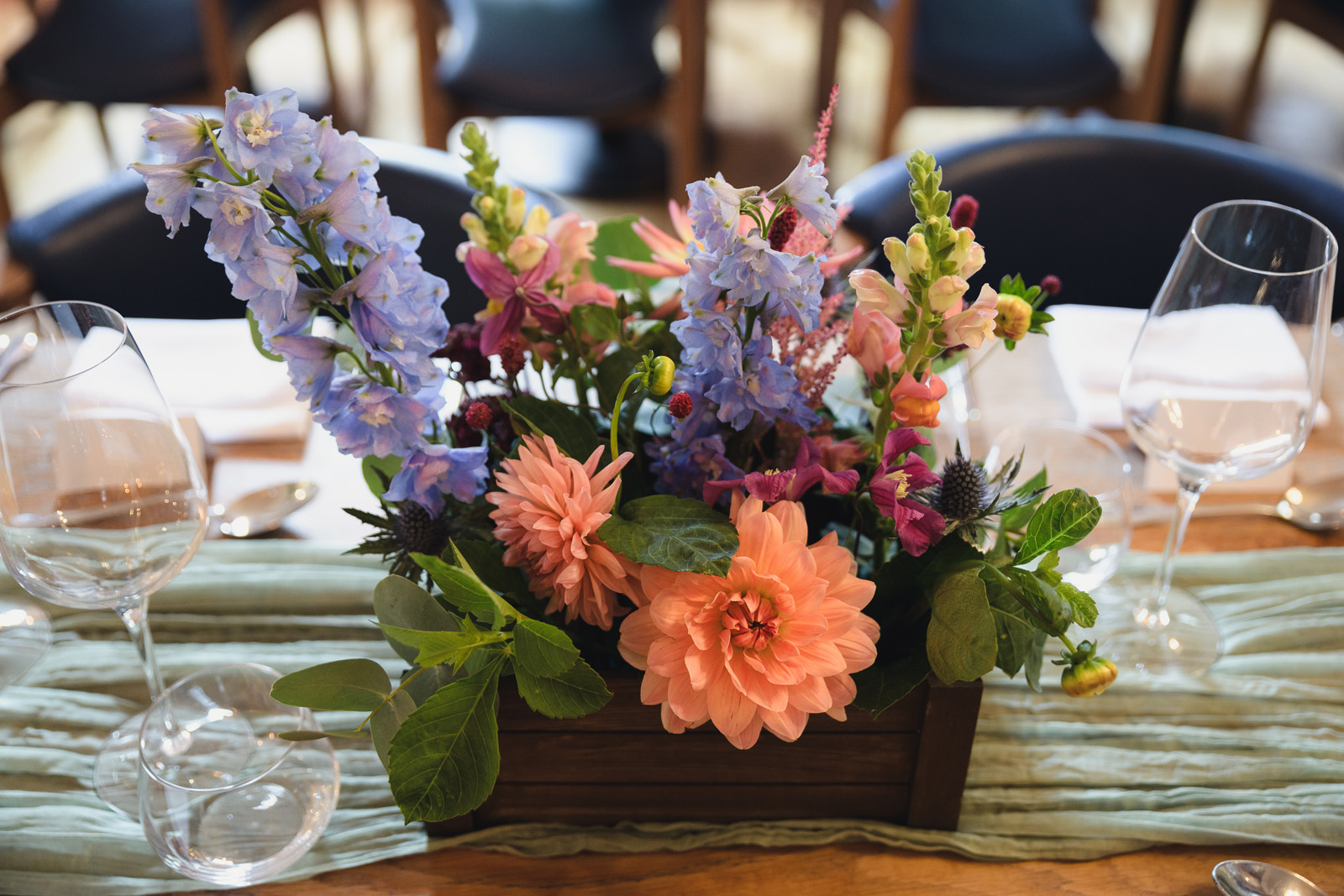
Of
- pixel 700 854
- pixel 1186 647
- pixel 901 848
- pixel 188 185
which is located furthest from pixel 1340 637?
pixel 188 185

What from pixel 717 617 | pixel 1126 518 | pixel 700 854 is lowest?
pixel 700 854

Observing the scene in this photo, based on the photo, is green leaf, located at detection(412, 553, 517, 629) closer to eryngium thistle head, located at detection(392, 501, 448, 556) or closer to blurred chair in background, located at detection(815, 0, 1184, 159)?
eryngium thistle head, located at detection(392, 501, 448, 556)

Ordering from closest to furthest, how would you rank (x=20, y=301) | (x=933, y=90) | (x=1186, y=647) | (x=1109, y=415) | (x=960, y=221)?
(x=960, y=221) → (x=1186, y=647) → (x=1109, y=415) → (x=20, y=301) → (x=933, y=90)

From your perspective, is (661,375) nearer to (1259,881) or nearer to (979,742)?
(979,742)

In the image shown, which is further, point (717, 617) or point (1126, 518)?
point (1126, 518)

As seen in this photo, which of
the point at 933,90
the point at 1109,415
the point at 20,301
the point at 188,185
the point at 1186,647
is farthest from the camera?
the point at 933,90

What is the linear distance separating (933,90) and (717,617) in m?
2.01

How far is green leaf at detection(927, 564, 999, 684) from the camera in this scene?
2.04 feet

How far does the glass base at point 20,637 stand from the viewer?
88cm

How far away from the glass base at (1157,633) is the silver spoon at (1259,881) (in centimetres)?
17

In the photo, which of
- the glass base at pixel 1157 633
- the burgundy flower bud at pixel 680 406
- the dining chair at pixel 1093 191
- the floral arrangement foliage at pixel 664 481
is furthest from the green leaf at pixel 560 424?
the dining chair at pixel 1093 191

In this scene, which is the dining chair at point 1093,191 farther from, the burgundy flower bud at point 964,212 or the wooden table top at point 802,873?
the wooden table top at point 802,873

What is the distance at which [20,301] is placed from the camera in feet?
4.45

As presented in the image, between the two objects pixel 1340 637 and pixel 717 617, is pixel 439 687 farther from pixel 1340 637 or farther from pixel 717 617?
pixel 1340 637
